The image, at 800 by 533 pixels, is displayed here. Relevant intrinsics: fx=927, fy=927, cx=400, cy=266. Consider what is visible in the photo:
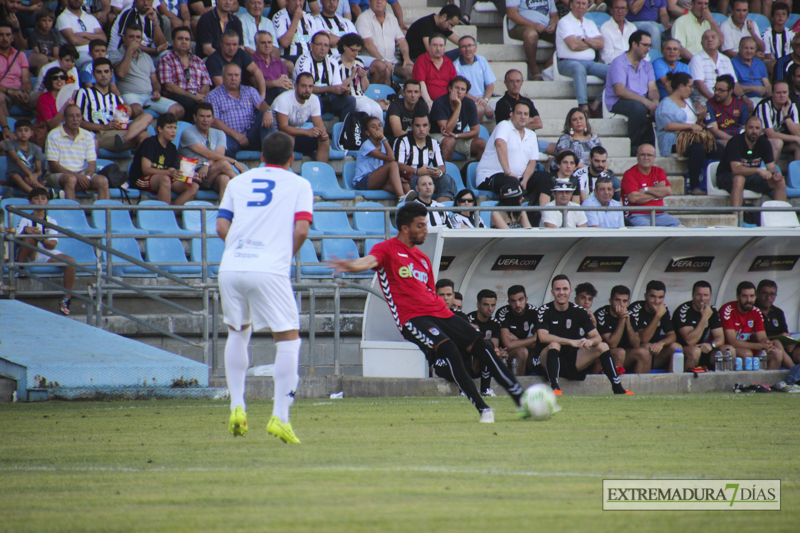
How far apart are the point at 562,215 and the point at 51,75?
25.8ft

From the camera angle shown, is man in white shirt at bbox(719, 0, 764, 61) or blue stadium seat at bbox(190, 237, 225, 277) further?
man in white shirt at bbox(719, 0, 764, 61)

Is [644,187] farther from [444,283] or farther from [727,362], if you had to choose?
[444,283]

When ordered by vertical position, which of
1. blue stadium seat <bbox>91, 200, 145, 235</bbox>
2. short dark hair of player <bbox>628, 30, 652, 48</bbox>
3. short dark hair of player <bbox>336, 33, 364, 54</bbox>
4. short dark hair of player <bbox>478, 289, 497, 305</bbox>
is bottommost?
short dark hair of player <bbox>478, 289, 497, 305</bbox>

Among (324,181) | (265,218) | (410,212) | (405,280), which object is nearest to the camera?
(265,218)

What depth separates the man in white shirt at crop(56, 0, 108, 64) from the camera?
1497 centimetres

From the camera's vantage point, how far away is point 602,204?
14.2 metres

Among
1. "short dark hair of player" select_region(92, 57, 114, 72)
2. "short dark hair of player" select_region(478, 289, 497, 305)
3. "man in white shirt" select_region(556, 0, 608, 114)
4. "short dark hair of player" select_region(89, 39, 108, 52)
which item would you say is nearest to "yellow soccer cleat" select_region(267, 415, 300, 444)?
"short dark hair of player" select_region(478, 289, 497, 305)

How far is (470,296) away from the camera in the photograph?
1271 cm

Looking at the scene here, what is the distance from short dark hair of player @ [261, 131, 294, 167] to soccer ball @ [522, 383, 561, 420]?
9.39ft

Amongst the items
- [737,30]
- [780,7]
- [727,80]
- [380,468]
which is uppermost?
[780,7]

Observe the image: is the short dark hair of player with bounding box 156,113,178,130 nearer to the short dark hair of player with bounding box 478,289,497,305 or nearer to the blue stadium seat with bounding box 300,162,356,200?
the blue stadium seat with bounding box 300,162,356,200

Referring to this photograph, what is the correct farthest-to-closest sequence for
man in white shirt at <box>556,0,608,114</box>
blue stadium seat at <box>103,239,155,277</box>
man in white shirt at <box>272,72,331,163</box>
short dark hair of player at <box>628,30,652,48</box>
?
1. man in white shirt at <box>556,0,608,114</box>
2. short dark hair of player at <box>628,30,652,48</box>
3. man in white shirt at <box>272,72,331,163</box>
4. blue stadium seat at <box>103,239,155,277</box>

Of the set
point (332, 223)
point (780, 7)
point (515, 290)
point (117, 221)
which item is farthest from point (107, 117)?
point (780, 7)

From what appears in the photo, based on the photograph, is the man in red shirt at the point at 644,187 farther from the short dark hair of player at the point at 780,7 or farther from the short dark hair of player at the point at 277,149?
the short dark hair of player at the point at 277,149
